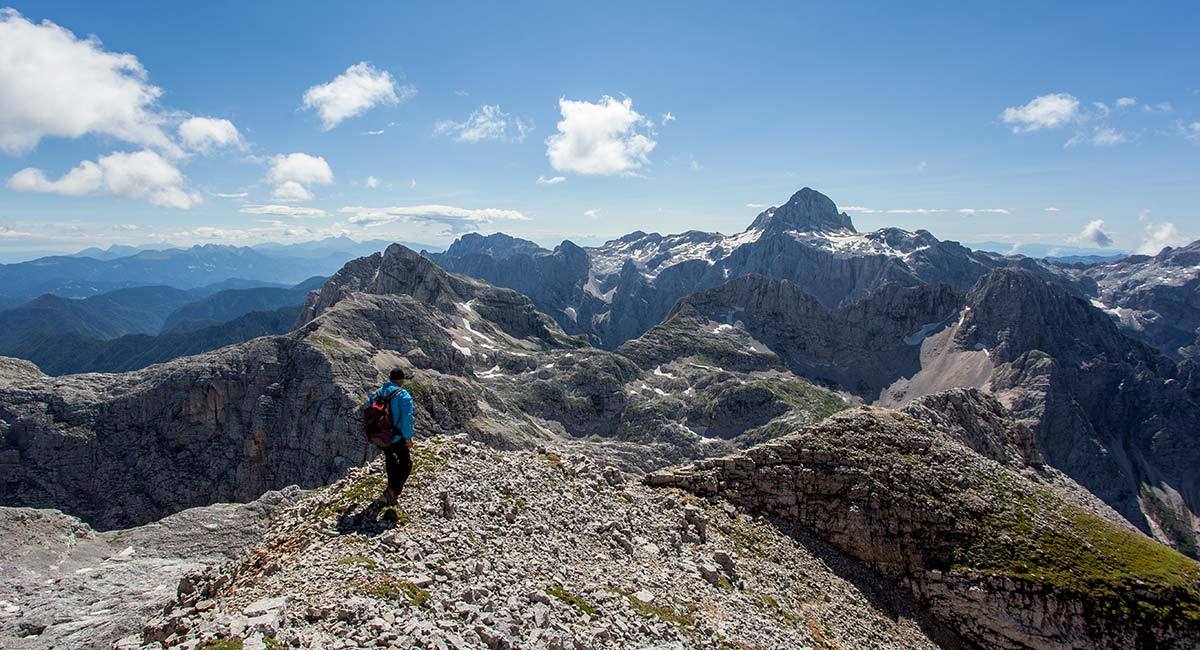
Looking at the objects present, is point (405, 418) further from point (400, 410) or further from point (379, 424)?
point (379, 424)

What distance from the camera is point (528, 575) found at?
1839 centimetres

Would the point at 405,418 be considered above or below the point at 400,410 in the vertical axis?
below

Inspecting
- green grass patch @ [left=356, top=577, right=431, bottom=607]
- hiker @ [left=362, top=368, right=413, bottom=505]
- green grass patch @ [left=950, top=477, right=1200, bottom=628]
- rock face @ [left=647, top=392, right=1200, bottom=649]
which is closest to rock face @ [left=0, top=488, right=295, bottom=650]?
hiker @ [left=362, top=368, right=413, bottom=505]

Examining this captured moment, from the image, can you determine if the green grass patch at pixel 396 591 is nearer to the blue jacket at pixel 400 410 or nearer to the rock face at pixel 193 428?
the blue jacket at pixel 400 410

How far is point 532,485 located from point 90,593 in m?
27.7

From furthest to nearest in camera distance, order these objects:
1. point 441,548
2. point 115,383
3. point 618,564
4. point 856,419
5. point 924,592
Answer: point 115,383 < point 856,419 < point 924,592 < point 618,564 < point 441,548

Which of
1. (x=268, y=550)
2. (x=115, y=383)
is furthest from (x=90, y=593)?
(x=115, y=383)

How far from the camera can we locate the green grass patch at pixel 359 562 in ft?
52.5

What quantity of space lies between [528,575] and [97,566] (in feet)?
145

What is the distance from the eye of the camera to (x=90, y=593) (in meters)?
33.9

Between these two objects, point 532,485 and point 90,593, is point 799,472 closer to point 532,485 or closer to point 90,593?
point 532,485

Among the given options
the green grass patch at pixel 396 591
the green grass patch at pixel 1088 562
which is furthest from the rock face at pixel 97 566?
the green grass patch at pixel 1088 562

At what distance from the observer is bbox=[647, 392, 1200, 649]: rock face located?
1139 inches

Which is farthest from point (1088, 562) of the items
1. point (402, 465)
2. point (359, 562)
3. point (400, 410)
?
point (359, 562)
